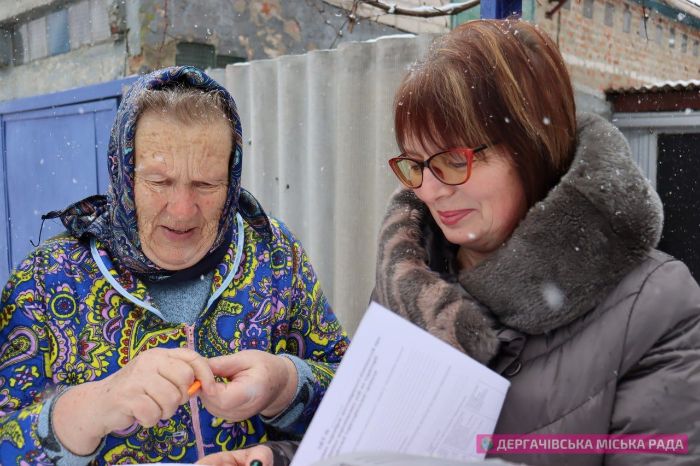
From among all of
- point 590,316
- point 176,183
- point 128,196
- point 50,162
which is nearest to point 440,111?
point 590,316

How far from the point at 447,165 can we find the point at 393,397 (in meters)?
0.52

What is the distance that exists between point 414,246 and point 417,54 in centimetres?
165

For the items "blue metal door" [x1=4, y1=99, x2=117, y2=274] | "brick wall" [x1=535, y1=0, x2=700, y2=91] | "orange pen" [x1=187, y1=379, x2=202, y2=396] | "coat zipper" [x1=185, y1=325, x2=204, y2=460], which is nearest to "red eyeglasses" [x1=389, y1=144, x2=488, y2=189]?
"orange pen" [x1=187, y1=379, x2=202, y2=396]

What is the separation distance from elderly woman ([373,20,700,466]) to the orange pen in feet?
1.52

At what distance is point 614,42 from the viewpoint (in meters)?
7.85

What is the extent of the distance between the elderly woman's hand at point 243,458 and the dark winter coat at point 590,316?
1.51ft

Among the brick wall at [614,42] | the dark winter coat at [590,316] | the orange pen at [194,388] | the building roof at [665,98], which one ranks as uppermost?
the brick wall at [614,42]

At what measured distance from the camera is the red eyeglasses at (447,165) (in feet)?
4.05

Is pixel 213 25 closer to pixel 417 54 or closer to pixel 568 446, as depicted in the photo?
pixel 417 54

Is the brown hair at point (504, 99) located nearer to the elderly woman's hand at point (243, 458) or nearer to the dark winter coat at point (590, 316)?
the dark winter coat at point (590, 316)

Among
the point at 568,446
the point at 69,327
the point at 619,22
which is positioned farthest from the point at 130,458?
the point at 619,22

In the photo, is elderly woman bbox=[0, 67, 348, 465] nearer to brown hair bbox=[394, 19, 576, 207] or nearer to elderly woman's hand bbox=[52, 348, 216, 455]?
elderly woman's hand bbox=[52, 348, 216, 455]

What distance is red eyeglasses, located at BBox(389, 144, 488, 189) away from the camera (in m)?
1.23

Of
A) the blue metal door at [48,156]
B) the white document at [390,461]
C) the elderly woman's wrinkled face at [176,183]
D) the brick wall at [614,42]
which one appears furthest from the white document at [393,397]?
the brick wall at [614,42]
